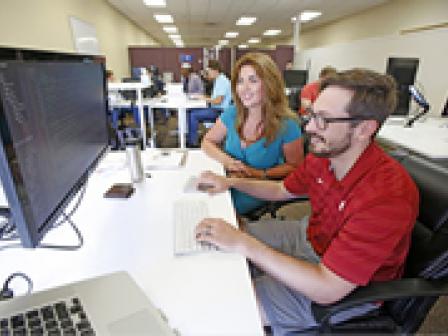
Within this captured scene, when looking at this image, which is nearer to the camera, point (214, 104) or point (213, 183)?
point (213, 183)

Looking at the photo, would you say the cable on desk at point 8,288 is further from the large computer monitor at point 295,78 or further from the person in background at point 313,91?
the large computer monitor at point 295,78

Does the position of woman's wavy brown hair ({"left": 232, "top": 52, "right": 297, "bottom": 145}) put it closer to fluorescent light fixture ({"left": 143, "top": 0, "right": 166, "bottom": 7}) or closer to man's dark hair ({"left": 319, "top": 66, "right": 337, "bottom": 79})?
man's dark hair ({"left": 319, "top": 66, "right": 337, "bottom": 79})

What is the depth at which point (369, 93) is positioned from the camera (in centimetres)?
85

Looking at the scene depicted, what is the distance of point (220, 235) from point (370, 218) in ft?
1.36

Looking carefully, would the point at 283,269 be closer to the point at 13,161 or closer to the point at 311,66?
the point at 13,161

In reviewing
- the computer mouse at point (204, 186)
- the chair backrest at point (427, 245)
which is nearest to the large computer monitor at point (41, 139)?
the computer mouse at point (204, 186)

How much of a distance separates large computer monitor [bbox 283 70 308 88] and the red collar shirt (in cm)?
561

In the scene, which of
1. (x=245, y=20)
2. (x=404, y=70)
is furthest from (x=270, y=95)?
(x=245, y=20)

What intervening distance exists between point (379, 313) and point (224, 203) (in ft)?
2.02

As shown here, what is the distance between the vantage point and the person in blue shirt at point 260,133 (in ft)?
5.03

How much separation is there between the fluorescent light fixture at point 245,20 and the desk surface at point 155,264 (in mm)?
8536

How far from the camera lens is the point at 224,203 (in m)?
1.03

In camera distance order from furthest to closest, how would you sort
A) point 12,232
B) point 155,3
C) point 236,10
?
point 236,10, point 155,3, point 12,232

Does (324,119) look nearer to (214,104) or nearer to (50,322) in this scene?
(50,322)
